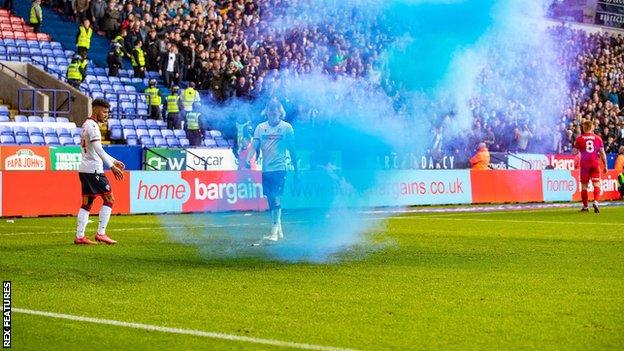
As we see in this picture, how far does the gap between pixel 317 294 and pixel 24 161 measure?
20295mm

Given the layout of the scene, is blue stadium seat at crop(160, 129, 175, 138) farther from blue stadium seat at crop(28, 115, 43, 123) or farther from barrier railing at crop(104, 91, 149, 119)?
blue stadium seat at crop(28, 115, 43, 123)

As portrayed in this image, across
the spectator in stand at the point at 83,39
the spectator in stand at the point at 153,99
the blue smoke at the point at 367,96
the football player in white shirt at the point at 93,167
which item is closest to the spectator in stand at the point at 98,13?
the spectator in stand at the point at 83,39

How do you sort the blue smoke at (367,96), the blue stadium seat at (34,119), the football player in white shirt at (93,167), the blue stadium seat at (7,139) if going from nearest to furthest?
the football player in white shirt at (93,167)
the blue smoke at (367,96)
the blue stadium seat at (7,139)
the blue stadium seat at (34,119)

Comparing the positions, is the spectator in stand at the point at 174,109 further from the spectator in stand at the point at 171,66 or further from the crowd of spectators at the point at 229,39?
the crowd of spectators at the point at 229,39

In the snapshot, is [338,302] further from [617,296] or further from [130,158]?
[130,158]

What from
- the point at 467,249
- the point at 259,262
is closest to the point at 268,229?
the point at 467,249

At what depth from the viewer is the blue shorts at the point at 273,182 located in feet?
55.6

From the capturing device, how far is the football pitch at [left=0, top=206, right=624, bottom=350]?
8172 mm

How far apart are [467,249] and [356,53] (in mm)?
5941

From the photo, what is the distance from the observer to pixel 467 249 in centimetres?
1631

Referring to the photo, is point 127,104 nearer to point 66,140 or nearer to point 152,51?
point 152,51

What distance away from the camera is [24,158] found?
29141mm

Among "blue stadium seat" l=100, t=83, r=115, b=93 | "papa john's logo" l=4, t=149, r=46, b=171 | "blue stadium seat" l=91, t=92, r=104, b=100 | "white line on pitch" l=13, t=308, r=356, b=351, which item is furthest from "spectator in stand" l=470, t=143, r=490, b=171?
"white line on pitch" l=13, t=308, r=356, b=351

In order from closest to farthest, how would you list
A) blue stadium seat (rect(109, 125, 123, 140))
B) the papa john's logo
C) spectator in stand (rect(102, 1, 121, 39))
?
the papa john's logo → blue stadium seat (rect(109, 125, 123, 140)) → spectator in stand (rect(102, 1, 121, 39))
